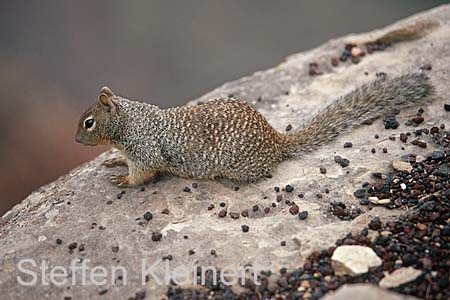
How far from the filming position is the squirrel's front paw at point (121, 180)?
4457 millimetres

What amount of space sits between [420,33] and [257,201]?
279 cm

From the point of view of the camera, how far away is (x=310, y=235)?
3.73 meters

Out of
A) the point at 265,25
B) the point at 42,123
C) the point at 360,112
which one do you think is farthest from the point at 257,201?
the point at 265,25

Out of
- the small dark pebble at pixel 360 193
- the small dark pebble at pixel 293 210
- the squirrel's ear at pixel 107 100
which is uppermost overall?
the squirrel's ear at pixel 107 100

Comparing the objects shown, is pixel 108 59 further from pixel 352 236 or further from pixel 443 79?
pixel 352 236

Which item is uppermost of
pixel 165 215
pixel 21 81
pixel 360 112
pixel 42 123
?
pixel 21 81

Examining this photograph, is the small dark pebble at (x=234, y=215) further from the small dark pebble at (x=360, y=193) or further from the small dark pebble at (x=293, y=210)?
the small dark pebble at (x=360, y=193)

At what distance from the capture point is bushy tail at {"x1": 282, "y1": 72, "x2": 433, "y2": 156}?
4719mm

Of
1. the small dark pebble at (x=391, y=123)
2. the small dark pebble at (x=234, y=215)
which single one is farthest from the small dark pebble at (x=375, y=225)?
the small dark pebble at (x=391, y=123)

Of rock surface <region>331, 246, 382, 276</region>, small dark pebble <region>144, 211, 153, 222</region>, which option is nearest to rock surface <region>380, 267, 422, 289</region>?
rock surface <region>331, 246, 382, 276</region>

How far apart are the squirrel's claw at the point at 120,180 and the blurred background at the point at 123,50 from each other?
103 inches

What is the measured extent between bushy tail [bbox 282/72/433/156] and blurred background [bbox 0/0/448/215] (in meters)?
3.28

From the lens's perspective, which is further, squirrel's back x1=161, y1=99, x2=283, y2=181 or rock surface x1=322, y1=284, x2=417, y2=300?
squirrel's back x1=161, y1=99, x2=283, y2=181

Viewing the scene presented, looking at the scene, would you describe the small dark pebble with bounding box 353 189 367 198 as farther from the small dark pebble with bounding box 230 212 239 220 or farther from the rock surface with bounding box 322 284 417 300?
the rock surface with bounding box 322 284 417 300
